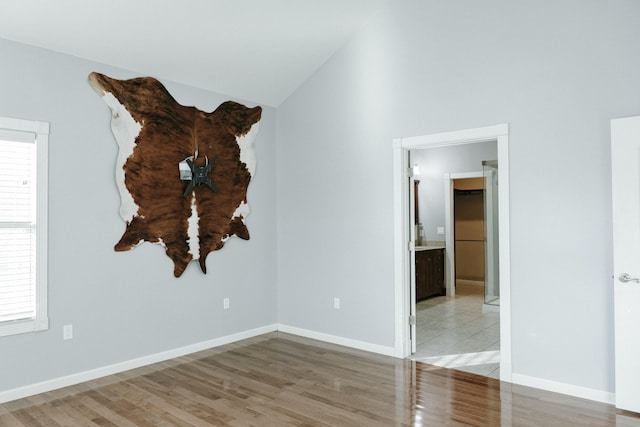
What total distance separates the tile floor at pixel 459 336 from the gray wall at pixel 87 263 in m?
2.38

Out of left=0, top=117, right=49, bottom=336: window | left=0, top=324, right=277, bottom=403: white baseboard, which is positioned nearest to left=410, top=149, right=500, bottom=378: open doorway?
left=0, top=324, right=277, bottom=403: white baseboard

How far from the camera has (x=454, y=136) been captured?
4199 millimetres

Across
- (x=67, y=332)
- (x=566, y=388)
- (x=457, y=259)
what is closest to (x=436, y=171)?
(x=457, y=259)

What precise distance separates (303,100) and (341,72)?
2.02ft

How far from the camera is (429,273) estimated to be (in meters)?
7.71

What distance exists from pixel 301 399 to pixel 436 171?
559cm

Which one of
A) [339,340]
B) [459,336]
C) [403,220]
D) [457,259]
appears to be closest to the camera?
[403,220]

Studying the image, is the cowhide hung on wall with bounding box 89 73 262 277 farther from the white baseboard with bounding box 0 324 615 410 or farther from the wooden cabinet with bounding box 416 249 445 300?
the wooden cabinet with bounding box 416 249 445 300

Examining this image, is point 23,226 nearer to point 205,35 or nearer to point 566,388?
point 205,35

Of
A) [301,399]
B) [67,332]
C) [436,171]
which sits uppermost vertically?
[436,171]

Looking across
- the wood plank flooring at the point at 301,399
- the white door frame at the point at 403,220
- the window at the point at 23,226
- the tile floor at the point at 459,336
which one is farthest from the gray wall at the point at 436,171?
the window at the point at 23,226

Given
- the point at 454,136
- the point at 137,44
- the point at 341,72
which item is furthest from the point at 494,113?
the point at 137,44

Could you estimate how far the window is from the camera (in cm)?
358

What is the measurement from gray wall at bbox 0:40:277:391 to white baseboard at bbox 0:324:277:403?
0.15 ft
